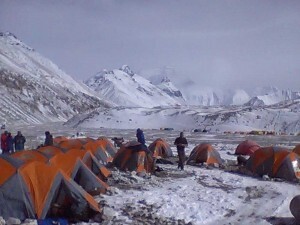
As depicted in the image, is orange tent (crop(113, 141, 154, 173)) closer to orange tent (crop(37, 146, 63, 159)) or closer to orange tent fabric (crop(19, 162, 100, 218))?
orange tent (crop(37, 146, 63, 159))

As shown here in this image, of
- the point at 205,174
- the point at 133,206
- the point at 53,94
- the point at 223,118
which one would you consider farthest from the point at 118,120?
the point at 133,206

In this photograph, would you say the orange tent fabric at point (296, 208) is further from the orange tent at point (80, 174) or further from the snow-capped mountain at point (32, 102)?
the snow-capped mountain at point (32, 102)

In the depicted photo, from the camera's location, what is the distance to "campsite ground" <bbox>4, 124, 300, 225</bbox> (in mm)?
12938

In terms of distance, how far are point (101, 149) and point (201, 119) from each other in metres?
68.7

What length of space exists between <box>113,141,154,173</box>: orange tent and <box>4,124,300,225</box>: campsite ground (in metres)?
0.67

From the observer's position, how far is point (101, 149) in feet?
79.4

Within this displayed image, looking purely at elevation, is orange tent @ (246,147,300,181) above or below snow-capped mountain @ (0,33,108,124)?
below

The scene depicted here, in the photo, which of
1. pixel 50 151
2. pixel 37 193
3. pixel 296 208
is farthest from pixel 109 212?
pixel 50 151

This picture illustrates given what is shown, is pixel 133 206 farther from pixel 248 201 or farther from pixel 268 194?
pixel 268 194

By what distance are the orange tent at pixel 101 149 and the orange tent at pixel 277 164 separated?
7740 millimetres

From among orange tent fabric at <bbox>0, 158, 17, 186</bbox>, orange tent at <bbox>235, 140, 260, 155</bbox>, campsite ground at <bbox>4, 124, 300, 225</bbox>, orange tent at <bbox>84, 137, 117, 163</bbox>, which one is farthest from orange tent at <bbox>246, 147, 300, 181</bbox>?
orange tent fabric at <bbox>0, 158, 17, 186</bbox>

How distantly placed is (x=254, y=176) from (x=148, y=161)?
5182 millimetres

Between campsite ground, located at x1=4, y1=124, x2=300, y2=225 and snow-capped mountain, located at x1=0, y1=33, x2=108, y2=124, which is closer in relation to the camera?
campsite ground, located at x1=4, y1=124, x2=300, y2=225

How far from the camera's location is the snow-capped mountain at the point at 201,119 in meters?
84.4
